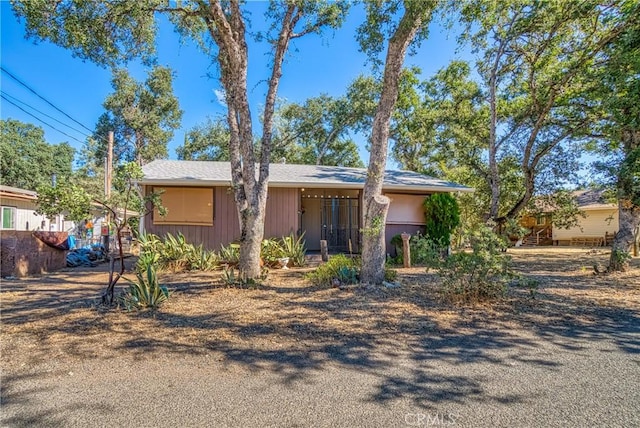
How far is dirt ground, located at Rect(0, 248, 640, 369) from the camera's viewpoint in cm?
349

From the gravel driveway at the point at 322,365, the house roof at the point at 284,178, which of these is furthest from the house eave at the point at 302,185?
the gravel driveway at the point at 322,365

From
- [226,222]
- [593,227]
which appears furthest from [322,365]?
[593,227]

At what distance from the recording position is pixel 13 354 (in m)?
3.24

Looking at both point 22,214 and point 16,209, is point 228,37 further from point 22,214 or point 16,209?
point 22,214

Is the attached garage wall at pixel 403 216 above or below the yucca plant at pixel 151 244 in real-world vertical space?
above

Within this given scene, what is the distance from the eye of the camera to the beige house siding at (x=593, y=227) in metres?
20.7

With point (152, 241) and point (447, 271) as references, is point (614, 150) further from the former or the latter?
point (152, 241)

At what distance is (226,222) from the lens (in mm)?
9953

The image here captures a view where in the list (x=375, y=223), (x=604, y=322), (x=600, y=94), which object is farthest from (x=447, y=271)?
(x=600, y=94)

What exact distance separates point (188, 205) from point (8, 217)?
9.30 metres

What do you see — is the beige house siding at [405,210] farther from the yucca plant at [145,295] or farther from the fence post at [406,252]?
the yucca plant at [145,295]

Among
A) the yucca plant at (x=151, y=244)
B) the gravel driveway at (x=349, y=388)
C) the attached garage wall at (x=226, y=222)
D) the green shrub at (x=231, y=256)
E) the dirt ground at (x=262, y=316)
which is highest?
the attached garage wall at (x=226, y=222)

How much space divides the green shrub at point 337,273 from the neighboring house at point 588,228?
16892 mm

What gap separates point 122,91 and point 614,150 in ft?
85.7
